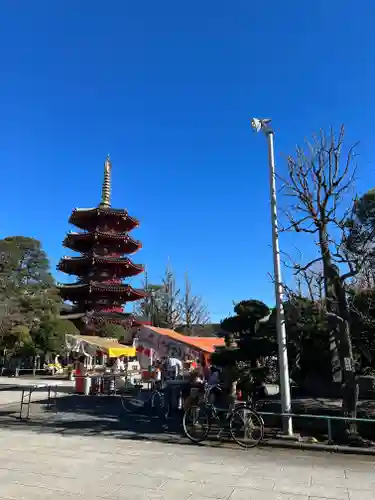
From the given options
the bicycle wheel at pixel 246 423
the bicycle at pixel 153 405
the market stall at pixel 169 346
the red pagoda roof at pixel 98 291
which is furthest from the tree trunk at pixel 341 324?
the red pagoda roof at pixel 98 291

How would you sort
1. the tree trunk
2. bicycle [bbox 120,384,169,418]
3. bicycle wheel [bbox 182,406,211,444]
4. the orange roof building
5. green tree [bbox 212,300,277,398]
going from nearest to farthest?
1. bicycle wheel [bbox 182,406,211,444]
2. the tree trunk
3. green tree [bbox 212,300,277,398]
4. bicycle [bbox 120,384,169,418]
5. the orange roof building

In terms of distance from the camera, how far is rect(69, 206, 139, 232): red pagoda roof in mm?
42938

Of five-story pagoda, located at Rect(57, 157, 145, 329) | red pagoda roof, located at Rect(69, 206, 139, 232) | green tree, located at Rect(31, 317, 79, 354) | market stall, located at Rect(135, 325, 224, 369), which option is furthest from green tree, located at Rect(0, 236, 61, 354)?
market stall, located at Rect(135, 325, 224, 369)

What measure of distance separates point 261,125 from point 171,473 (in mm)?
8466

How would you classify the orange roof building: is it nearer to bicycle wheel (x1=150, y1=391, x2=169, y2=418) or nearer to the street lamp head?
bicycle wheel (x1=150, y1=391, x2=169, y2=418)

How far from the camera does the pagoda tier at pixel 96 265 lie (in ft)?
134

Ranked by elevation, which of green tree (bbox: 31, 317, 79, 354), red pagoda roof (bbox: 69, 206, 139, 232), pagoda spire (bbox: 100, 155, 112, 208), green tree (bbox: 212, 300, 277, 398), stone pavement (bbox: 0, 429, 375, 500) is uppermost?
pagoda spire (bbox: 100, 155, 112, 208)

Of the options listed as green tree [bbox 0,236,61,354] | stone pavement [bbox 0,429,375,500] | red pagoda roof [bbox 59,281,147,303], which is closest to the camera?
stone pavement [bbox 0,429,375,500]

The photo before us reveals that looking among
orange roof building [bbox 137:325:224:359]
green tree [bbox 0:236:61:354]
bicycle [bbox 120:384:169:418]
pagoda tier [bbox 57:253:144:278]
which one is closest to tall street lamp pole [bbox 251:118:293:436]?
bicycle [bbox 120:384:169:418]

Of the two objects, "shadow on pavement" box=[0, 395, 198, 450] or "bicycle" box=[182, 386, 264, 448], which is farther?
"shadow on pavement" box=[0, 395, 198, 450]

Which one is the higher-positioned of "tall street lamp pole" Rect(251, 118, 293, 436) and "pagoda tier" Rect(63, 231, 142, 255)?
"pagoda tier" Rect(63, 231, 142, 255)

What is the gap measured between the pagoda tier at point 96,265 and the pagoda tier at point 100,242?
189 centimetres

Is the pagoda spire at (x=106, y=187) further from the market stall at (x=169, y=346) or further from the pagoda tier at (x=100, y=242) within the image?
the market stall at (x=169, y=346)

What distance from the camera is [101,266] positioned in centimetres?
4172
